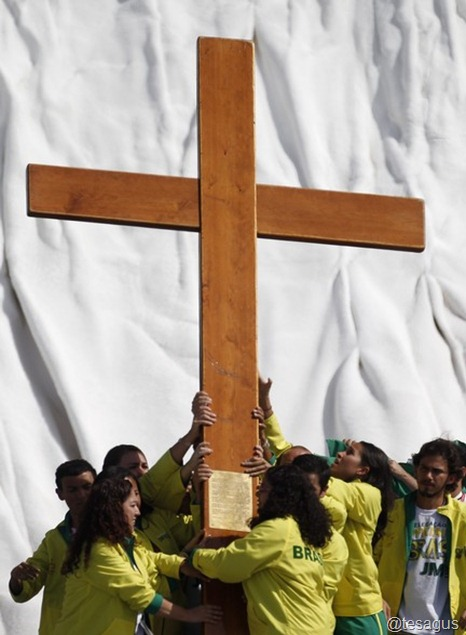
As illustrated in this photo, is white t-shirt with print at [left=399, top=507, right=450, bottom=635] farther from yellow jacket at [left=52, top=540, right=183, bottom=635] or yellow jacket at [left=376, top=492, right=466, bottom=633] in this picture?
yellow jacket at [left=52, top=540, right=183, bottom=635]

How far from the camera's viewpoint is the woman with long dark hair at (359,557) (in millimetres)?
7320

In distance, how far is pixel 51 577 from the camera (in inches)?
292

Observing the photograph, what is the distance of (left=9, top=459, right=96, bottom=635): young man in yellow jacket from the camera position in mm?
7387

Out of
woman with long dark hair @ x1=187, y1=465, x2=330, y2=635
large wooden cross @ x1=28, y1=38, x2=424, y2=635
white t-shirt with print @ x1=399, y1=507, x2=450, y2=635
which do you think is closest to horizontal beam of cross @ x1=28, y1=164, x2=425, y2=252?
large wooden cross @ x1=28, y1=38, x2=424, y2=635

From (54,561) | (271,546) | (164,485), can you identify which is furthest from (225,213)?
(54,561)

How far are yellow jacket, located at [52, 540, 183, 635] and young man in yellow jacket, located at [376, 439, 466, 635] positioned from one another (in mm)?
1178

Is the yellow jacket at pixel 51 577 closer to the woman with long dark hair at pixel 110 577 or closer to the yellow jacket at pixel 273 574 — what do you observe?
the woman with long dark hair at pixel 110 577

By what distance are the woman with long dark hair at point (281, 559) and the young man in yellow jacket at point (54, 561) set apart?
0.90 m

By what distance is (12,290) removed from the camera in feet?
35.4

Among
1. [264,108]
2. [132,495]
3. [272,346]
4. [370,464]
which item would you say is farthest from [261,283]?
[132,495]

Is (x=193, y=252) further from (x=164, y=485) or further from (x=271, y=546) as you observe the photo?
(x=271, y=546)

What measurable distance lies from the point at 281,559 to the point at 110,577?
56cm

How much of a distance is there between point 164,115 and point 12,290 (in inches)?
55.5

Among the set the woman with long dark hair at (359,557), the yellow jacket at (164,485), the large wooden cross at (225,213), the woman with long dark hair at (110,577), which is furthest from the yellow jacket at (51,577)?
the woman with long dark hair at (359,557)
